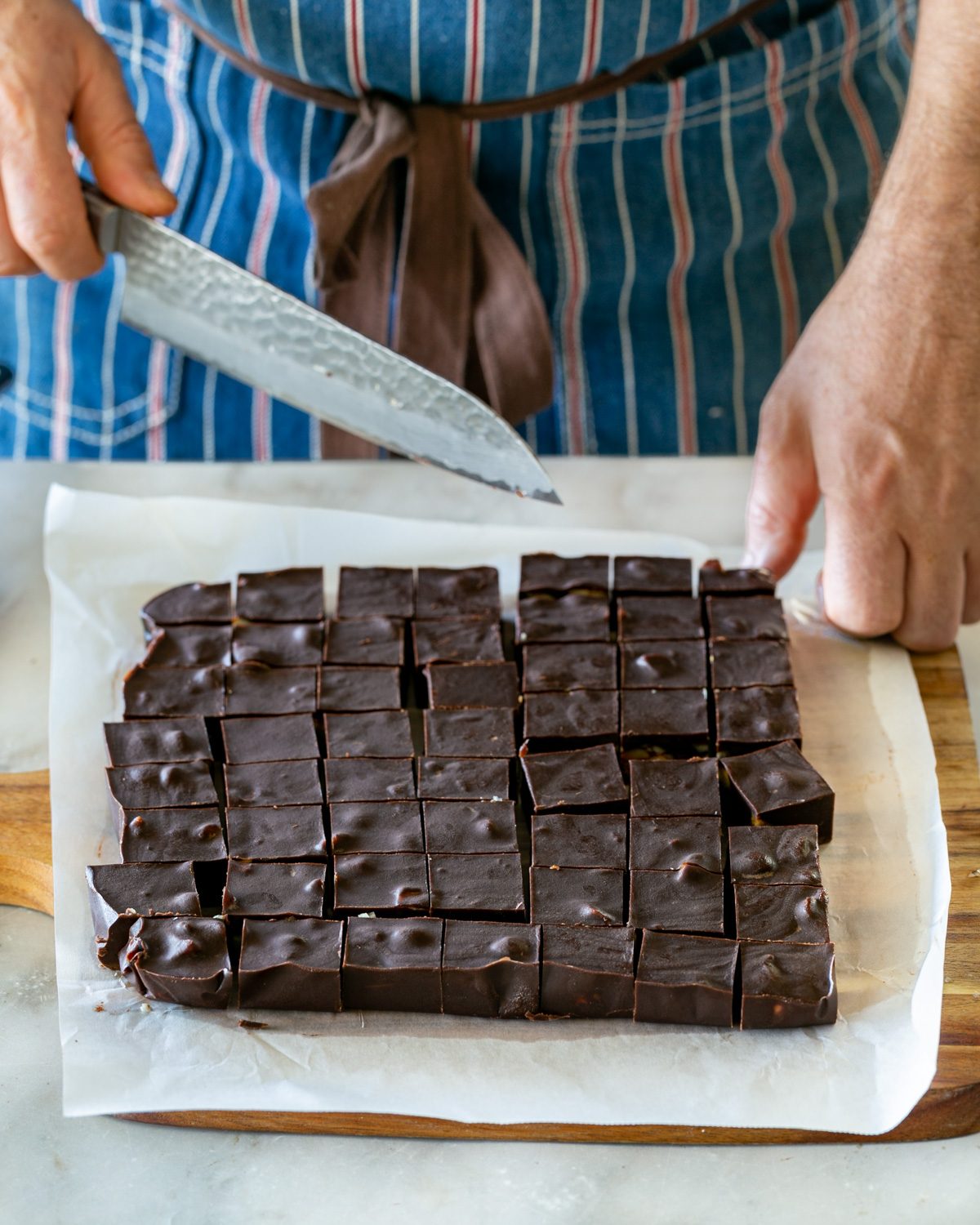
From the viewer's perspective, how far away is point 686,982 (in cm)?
231

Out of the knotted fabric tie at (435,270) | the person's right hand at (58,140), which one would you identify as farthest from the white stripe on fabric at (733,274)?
the person's right hand at (58,140)

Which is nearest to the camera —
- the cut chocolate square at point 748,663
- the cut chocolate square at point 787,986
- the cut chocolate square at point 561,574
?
the cut chocolate square at point 787,986

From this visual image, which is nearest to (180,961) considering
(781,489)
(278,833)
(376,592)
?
(278,833)

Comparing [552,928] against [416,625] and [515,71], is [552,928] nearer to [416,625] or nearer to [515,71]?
[416,625]

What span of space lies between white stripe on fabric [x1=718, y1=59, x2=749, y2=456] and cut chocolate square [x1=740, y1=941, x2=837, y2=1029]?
5.38ft

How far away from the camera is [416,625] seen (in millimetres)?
2992

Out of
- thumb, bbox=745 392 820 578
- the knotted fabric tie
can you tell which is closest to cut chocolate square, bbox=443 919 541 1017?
thumb, bbox=745 392 820 578

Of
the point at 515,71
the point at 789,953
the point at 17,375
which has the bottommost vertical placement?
the point at 789,953

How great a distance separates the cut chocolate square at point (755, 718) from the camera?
275 centimetres

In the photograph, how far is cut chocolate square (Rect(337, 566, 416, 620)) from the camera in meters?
3.03

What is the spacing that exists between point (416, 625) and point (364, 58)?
4.11 feet

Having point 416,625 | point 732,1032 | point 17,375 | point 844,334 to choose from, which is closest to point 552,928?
point 732,1032

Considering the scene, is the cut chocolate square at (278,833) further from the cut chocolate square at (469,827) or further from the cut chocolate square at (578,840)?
the cut chocolate square at (578,840)

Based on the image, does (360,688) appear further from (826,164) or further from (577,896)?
(826,164)
